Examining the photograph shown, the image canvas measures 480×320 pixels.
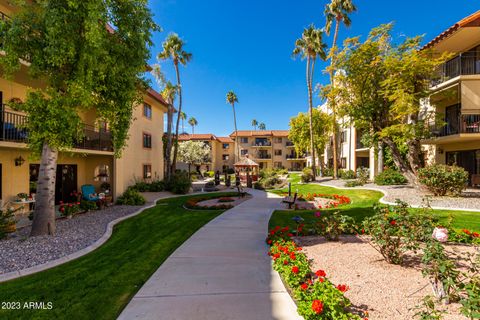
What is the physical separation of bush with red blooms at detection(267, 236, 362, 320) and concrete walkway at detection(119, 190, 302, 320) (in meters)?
0.22

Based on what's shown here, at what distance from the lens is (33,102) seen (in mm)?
7227

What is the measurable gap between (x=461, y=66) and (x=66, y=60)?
79.6ft

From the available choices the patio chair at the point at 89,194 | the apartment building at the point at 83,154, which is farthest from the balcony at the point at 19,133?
the patio chair at the point at 89,194

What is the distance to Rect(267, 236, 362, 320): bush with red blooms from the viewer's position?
334cm

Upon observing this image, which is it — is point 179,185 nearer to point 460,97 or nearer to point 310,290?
point 310,290

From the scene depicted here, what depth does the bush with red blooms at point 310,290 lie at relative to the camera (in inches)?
131

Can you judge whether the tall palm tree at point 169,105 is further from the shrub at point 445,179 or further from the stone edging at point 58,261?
the shrub at point 445,179

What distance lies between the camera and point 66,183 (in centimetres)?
1481

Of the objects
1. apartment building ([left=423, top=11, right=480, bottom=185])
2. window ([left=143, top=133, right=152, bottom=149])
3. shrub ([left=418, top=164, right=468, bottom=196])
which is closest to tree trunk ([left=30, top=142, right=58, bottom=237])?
window ([left=143, top=133, right=152, bottom=149])

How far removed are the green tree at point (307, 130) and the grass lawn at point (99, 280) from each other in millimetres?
31608

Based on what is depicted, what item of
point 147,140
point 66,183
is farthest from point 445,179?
point 147,140

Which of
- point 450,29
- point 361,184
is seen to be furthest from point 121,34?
point 361,184

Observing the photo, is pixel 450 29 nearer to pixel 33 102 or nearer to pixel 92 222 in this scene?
pixel 33 102

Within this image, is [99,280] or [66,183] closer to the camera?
[99,280]
